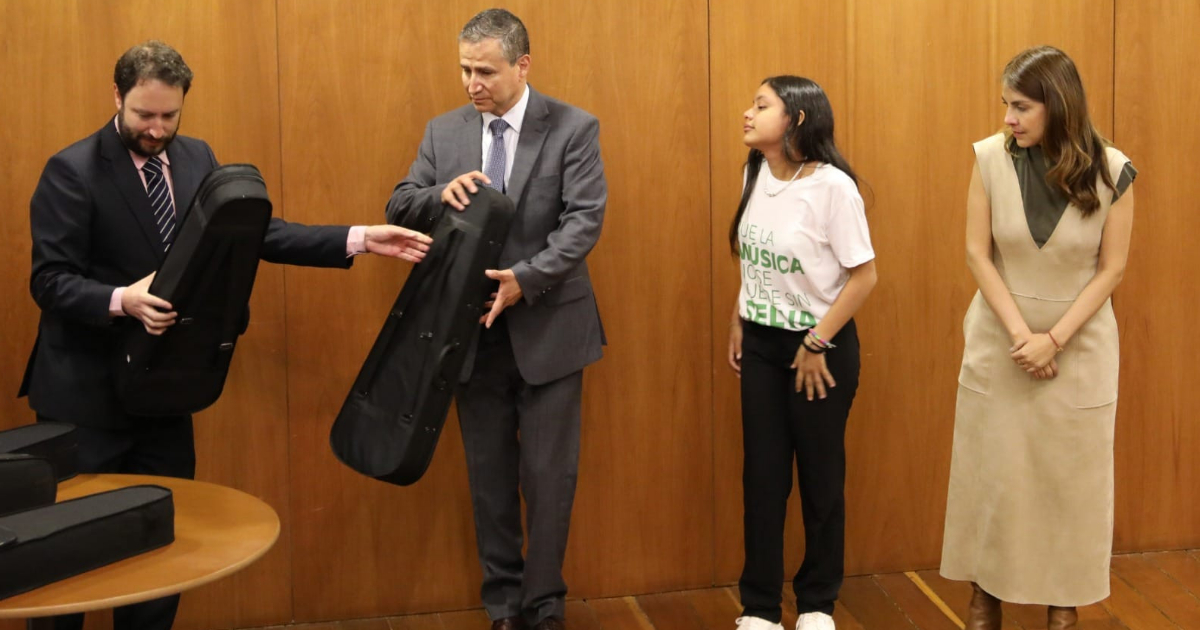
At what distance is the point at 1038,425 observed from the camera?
3.48 metres

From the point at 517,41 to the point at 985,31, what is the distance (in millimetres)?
1621

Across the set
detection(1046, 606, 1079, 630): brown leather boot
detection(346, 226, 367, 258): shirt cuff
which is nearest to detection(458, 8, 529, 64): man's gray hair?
detection(346, 226, 367, 258): shirt cuff

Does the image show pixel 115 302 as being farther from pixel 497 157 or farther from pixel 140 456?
pixel 497 157

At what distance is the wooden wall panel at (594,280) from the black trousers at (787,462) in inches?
19.8

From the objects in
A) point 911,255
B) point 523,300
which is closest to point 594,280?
point 523,300

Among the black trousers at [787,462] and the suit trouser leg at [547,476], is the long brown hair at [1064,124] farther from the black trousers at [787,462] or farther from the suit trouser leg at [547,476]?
the suit trouser leg at [547,476]

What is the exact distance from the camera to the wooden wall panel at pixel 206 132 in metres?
3.71

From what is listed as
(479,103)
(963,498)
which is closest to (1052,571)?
(963,498)

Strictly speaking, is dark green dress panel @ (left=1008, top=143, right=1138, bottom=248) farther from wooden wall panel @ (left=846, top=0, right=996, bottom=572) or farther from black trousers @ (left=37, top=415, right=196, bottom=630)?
black trousers @ (left=37, top=415, right=196, bottom=630)

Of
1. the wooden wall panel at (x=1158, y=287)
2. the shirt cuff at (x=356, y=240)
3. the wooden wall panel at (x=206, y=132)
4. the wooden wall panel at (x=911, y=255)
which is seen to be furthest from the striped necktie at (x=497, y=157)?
the wooden wall panel at (x=1158, y=287)

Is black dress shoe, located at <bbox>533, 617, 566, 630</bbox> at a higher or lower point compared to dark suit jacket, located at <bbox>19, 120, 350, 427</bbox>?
lower

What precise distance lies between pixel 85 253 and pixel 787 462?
6.41ft

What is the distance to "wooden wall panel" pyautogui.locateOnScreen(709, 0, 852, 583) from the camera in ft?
13.4

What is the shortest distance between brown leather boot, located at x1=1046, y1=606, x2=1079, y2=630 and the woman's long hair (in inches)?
51.7
